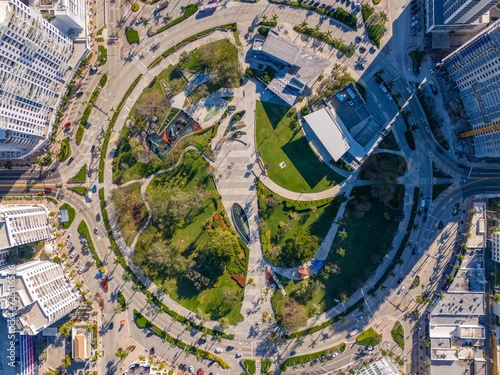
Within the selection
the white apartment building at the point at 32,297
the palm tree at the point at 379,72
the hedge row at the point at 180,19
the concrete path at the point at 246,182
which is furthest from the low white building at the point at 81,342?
the palm tree at the point at 379,72

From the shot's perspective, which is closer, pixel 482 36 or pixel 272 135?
pixel 482 36

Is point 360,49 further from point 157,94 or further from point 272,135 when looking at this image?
point 157,94

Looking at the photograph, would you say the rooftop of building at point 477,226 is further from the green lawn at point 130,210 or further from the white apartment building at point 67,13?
the white apartment building at point 67,13

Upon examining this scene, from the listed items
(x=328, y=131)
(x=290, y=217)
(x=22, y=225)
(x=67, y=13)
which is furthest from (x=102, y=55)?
(x=290, y=217)

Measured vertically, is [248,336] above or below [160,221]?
below

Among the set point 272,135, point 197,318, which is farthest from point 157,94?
point 197,318

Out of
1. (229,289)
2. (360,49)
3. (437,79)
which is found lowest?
(229,289)
